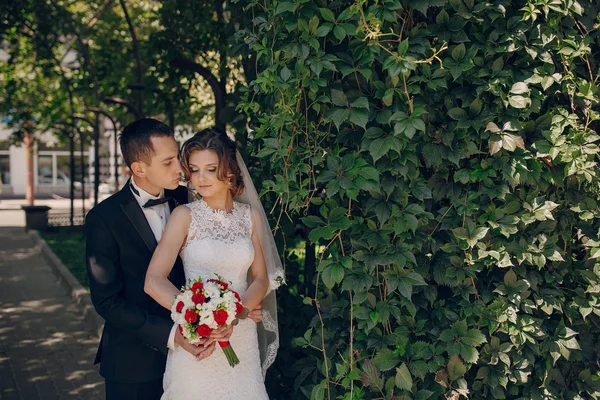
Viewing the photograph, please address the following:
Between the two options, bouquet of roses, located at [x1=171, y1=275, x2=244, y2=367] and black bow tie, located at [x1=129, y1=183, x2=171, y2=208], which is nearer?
bouquet of roses, located at [x1=171, y1=275, x2=244, y2=367]

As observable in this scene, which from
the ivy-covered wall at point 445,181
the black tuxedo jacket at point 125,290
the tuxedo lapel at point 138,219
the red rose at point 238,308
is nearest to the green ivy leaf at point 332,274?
the ivy-covered wall at point 445,181

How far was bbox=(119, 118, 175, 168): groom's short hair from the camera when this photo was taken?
10.1 ft

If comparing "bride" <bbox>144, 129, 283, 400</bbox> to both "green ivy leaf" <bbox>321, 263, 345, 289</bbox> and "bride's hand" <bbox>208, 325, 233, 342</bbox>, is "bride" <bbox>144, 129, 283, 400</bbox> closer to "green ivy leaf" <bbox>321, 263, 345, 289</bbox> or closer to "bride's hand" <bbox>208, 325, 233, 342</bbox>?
"bride's hand" <bbox>208, 325, 233, 342</bbox>

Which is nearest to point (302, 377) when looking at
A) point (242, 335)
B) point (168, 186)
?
point (242, 335)

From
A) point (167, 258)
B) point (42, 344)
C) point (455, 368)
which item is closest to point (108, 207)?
point (167, 258)

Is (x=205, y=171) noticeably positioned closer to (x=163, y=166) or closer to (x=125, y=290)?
(x=163, y=166)

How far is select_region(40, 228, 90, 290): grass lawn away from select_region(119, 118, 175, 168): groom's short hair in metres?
7.06

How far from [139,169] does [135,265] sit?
0.48 meters

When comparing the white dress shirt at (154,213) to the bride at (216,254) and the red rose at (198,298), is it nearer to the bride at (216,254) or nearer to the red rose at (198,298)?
the bride at (216,254)

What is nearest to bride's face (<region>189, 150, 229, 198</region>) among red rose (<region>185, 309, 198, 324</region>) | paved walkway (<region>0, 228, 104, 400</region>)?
red rose (<region>185, 309, 198, 324</region>)

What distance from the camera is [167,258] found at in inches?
116

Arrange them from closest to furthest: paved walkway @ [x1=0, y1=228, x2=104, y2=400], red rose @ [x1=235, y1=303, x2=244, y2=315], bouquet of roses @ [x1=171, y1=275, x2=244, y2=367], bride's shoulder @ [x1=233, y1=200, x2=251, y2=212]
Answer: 1. bouquet of roses @ [x1=171, y1=275, x2=244, y2=367]
2. red rose @ [x1=235, y1=303, x2=244, y2=315]
3. bride's shoulder @ [x1=233, y1=200, x2=251, y2=212]
4. paved walkway @ [x1=0, y1=228, x2=104, y2=400]

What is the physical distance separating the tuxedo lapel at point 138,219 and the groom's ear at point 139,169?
0.12 meters

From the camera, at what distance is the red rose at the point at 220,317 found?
265 cm
